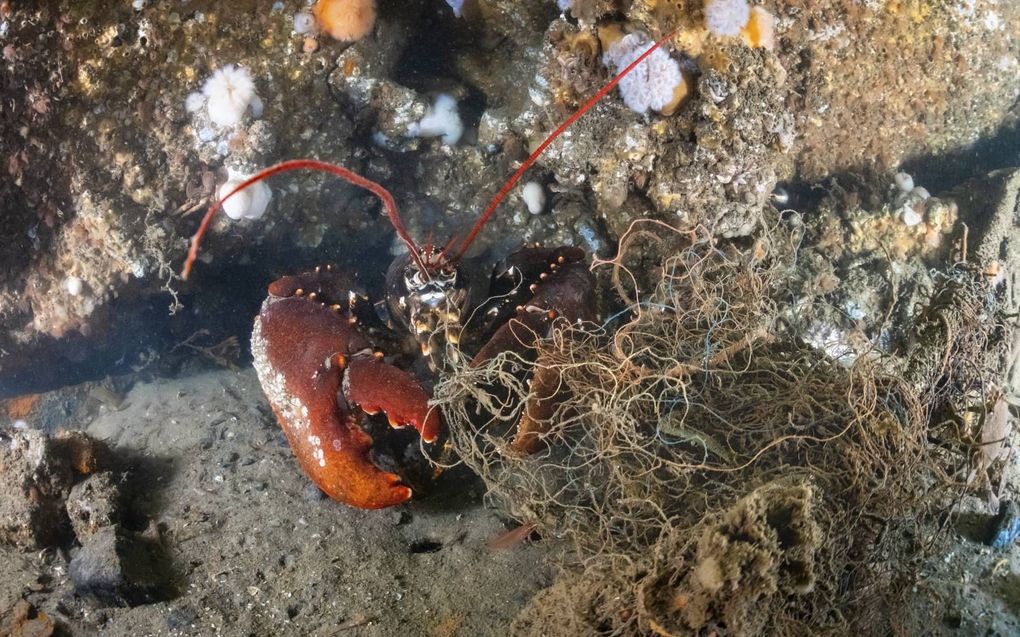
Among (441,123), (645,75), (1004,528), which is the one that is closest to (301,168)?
(645,75)

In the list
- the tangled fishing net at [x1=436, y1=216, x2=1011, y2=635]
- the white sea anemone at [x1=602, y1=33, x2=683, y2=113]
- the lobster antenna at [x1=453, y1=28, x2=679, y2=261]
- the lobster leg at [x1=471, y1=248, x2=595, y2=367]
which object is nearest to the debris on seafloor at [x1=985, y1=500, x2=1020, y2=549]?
the tangled fishing net at [x1=436, y1=216, x2=1011, y2=635]

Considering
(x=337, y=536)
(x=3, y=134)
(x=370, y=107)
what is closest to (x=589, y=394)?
(x=337, y=536)

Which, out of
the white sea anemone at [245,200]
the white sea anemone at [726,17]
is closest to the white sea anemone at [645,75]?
the white sea anemone at [726,17]

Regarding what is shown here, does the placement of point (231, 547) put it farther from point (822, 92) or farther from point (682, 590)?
point (822, 92)

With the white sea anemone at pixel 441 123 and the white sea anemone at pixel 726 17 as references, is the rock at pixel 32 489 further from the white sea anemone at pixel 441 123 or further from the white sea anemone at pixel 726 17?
the white sea anemone at pixel 726 17

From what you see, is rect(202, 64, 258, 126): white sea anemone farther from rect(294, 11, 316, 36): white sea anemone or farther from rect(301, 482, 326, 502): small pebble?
rect(301, 482, 326, 502): small pebble
